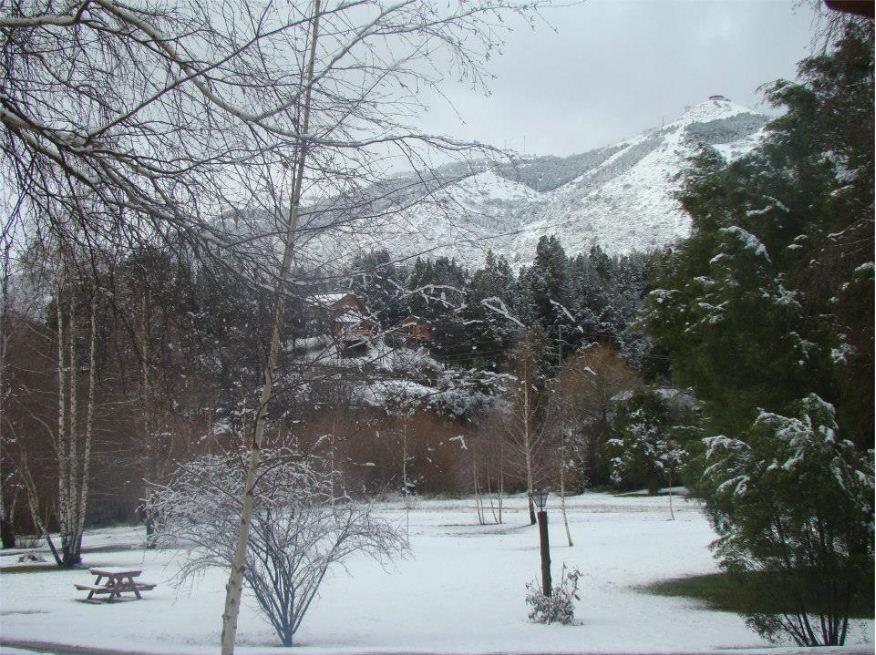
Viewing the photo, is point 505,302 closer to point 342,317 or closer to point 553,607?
point 553,607

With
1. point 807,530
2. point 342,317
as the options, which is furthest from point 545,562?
point 342,317

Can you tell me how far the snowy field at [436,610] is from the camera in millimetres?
10047

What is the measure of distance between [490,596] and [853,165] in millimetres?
9153

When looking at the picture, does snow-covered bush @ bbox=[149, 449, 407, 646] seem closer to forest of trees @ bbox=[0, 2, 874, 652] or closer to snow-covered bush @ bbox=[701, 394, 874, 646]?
forest of trees @ bbox=[0, 2, 874, 652]

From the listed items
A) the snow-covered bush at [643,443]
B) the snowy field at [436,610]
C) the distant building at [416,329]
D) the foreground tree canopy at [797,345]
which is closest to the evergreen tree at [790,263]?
the foreground tree canopy at [797,345]

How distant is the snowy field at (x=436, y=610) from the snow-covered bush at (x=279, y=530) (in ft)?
2.73

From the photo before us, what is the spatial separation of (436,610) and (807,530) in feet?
19.9

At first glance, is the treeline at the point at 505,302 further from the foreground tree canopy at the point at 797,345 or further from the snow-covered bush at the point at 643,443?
the foreground tree canopy at the point at 797,345

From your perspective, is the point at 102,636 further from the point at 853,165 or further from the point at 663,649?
the point at 853,165

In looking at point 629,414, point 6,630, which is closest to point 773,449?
point 6,630

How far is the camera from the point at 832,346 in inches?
479

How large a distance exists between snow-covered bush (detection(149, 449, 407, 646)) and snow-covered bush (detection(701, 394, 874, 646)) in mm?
4348

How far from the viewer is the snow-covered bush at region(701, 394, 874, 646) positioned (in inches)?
370

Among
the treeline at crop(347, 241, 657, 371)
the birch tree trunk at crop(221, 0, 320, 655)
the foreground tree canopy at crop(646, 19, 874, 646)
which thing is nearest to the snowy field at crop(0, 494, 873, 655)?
the foreground tree canopy at crop(646, 19, 874, 646)
